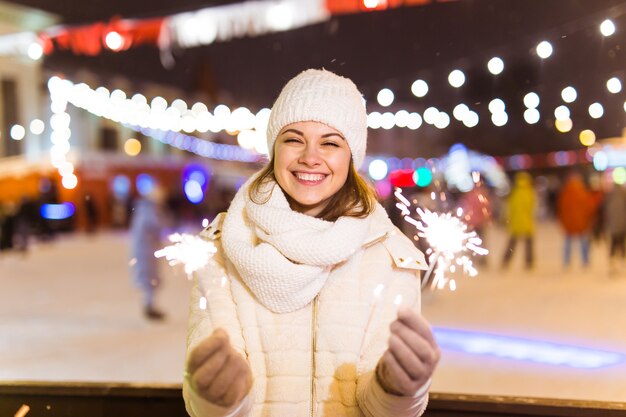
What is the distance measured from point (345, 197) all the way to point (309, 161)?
6.7 inches

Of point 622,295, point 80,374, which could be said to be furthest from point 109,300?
point 622,295

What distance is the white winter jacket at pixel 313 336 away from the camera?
1.48 m

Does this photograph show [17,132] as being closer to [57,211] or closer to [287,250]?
[57,211]

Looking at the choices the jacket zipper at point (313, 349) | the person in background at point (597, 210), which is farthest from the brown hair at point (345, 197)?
the person in background at point (597, 210)

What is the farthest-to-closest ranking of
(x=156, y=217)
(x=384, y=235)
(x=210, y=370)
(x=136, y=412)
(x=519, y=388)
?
(x=156, y=217) < (x=519, y=388) < (x=136, y=412) < (x=384, y=235) < (x=210, y=370)

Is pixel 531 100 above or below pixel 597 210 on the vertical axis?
above

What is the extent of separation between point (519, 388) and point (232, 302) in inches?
110

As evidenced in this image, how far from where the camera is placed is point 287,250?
57.4 inches

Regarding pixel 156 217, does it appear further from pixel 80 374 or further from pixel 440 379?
A: pixel 440 379

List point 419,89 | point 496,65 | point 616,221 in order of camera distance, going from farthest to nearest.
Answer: point 616,221, point 419,89, point 496,65

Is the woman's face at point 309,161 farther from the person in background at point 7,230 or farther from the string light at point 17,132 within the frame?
the string light at point 17,132

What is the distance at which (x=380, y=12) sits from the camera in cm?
386

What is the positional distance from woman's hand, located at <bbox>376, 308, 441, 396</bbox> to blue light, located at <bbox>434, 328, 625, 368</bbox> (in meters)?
3.37

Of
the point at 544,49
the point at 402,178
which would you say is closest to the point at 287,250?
the point at 402,178
